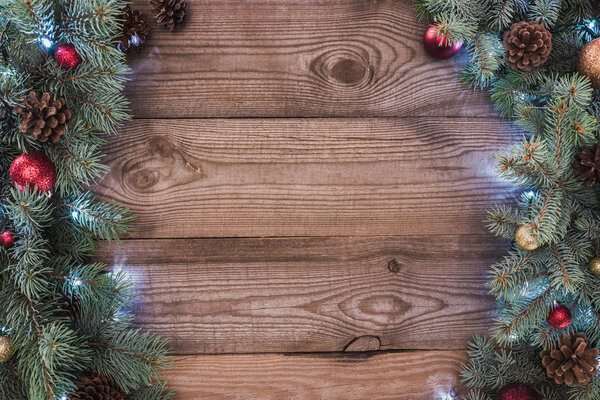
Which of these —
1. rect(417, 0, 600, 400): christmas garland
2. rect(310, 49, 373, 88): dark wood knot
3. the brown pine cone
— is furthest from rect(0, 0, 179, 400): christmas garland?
the brown pine cone

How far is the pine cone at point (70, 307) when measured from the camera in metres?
0.88

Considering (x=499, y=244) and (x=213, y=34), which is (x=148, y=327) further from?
(x=499, y=244)

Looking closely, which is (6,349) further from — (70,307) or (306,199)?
(306,199)

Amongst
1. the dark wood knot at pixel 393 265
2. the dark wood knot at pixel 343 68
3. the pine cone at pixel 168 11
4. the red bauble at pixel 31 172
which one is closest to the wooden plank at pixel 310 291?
the dark wood knot at pixel 393 265

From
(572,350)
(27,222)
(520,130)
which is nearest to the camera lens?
(27,222)

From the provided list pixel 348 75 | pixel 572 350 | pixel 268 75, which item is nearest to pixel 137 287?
pixel 268 75

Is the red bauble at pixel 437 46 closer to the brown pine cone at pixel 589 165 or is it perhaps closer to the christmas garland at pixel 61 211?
the brown pine cone at pixel 589 165

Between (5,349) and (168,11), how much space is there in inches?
29.0

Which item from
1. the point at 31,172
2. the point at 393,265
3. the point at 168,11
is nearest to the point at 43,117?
the point at 31,172

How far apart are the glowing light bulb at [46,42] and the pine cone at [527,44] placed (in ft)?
3.00

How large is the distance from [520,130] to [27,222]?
106 centimetres

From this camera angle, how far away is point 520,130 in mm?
1018

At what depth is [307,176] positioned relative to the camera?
3.27ft

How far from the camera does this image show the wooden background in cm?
98
